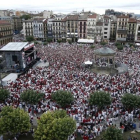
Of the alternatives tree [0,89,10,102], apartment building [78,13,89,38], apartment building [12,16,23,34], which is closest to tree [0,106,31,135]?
tree [0,89,10,102]

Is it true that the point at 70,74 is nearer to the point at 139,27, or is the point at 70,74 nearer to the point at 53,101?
the point at 53,101

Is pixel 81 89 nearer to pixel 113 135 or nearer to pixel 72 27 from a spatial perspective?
pixel 113 135

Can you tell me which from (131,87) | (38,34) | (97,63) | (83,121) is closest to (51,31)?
(38,34)

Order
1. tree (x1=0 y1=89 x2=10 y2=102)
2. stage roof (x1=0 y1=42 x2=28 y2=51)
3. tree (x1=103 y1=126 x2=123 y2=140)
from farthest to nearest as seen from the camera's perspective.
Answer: stage roof (x1=0 y1=42 x2=28 y2=51) → tree (x1=0 y1=89 x2=10 y2=102) → tree (x1=103 y1=126 x2=123 y2=140)

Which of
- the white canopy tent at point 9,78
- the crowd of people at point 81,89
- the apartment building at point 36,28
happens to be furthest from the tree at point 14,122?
the apartment building at point 36,28

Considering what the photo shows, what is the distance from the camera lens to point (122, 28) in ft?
270

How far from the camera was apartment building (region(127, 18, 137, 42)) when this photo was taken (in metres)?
79.5

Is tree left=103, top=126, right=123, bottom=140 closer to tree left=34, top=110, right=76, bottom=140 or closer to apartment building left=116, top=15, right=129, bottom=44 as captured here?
tree left=34, top=110, right=76, bottom=140

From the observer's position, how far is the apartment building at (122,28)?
80812 mm

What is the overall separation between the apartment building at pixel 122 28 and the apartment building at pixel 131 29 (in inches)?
51.2

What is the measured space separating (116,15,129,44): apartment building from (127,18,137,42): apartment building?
51.2 inches

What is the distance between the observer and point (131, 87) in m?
30.7

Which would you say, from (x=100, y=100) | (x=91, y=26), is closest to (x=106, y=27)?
(x=91, y=26)

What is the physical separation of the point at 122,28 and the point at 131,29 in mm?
3922
